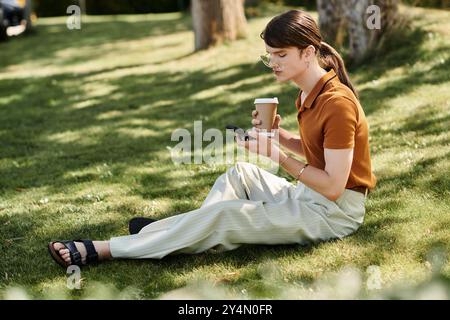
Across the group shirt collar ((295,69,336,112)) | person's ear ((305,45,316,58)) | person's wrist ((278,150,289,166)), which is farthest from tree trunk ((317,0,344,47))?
person's wrist ((278,150,289,166))

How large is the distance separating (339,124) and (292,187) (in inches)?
30.2

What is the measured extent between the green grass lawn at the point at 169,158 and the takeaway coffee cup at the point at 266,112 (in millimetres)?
784

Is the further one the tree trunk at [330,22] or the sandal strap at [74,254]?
the tree trunk at [330,22]

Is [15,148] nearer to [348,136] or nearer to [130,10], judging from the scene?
[348,136]

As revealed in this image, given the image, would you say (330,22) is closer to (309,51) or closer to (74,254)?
(309,51)

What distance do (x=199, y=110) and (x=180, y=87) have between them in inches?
68.2

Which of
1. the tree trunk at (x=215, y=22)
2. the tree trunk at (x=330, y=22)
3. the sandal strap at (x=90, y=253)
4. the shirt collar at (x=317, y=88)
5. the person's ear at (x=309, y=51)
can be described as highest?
the person's ear at (x=309, y=51)

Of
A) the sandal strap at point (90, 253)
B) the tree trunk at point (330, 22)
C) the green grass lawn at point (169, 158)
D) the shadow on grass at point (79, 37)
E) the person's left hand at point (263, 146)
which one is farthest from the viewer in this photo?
the shadow on grass at point (79, 37)

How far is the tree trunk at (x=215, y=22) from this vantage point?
12906mm

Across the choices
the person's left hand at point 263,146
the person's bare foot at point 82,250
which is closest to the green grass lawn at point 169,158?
the person's bare foot at point 82,250

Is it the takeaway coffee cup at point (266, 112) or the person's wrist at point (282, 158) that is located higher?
the takeaway coffee cup at point (266, 112)

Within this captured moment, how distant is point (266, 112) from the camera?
157 inches

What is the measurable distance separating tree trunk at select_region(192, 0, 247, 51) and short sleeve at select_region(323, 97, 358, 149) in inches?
373

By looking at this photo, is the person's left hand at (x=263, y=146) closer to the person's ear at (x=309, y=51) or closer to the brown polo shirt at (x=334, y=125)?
the brown polo shirt at (x=334, y=125)
